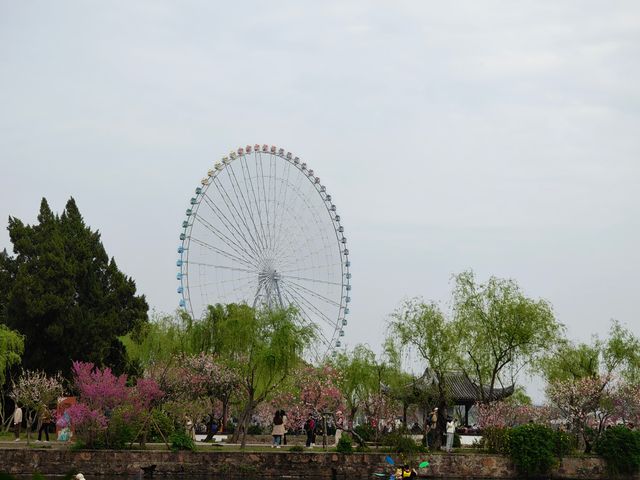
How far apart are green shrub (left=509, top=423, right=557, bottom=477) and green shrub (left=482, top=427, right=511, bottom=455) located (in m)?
0.29

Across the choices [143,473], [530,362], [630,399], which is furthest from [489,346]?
[143,473]

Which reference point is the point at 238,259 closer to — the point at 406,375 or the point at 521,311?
the point at 406,375

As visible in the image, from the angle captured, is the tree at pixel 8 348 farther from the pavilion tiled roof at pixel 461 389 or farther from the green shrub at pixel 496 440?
the pavilion tiled roof at pixel 461 389

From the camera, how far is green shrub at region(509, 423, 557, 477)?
36.6 m

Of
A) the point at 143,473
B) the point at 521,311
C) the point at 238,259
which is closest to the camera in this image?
the point at 143,473

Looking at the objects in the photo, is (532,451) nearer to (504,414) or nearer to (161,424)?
(504,414)

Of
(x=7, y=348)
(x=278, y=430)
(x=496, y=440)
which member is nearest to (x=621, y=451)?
(x=496, y=440)

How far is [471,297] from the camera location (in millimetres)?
47219

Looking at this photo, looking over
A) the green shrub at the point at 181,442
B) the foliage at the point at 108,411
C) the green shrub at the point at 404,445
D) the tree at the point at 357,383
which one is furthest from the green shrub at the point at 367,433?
the foliage at the point at 108,411

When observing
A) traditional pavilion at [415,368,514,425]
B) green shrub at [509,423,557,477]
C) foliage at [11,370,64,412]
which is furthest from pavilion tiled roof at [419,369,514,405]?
foliage at [11,370,64,412]

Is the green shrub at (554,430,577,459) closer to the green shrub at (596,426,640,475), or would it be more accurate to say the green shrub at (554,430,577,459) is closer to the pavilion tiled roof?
the green shrub at (596,426,640,475)

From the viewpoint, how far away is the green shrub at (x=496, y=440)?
123ft

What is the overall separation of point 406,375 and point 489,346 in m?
7.28

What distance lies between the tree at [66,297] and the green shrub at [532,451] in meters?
23.0
